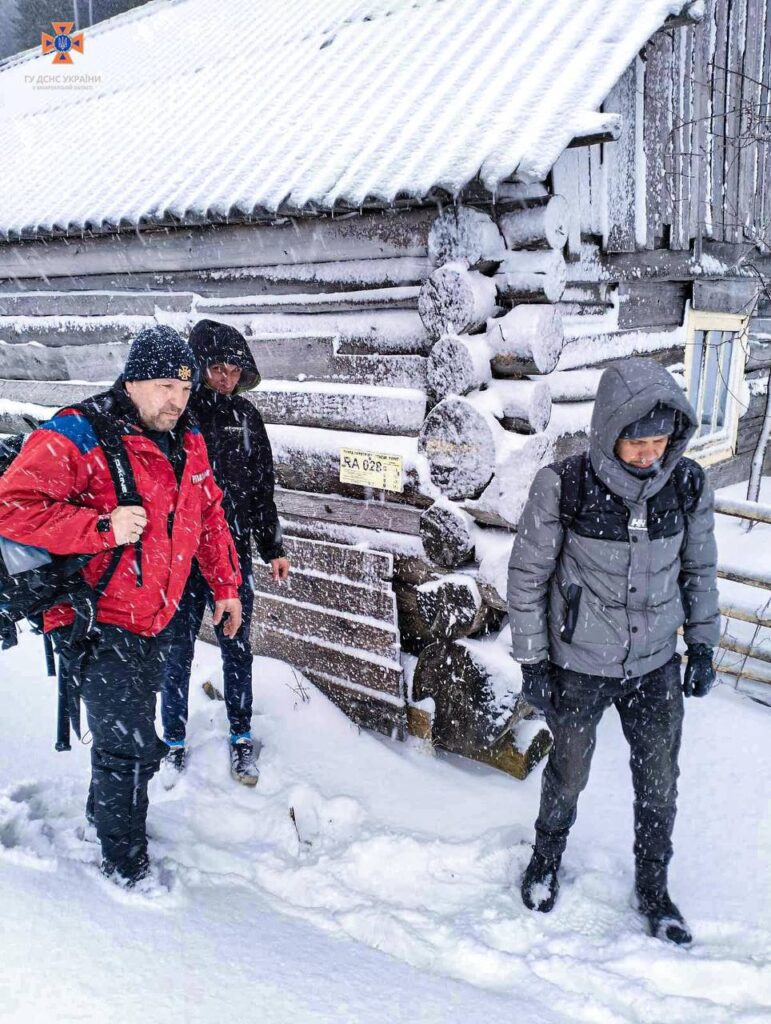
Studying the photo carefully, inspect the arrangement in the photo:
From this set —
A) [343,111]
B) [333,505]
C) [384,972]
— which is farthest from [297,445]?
[384,972]

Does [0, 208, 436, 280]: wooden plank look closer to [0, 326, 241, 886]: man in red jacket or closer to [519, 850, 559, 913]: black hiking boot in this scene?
[0, 326, 241, 886]: man in red jacket

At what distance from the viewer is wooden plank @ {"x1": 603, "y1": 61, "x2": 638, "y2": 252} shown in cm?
418

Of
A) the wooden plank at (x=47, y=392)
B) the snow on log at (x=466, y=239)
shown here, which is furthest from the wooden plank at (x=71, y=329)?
the snow on log at (x=466, y=239)

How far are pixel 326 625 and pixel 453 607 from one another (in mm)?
961

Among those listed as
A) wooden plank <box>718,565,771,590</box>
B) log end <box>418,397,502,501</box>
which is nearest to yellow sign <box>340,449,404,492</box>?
log end <box>418,397,502,501</box>

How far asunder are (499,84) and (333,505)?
250cm

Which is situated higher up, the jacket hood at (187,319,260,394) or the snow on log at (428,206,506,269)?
the snow on log at (428,206,506,269)

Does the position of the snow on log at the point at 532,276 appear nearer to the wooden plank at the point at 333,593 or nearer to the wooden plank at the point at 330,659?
the wooden plank at the point at 333,593

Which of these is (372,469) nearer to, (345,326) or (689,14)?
(345,326)

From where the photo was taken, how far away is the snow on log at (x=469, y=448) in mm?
3475

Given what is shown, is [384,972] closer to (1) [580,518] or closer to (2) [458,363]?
(1) [580,518]

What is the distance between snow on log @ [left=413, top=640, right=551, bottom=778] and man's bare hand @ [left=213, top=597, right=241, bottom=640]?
4.17 feet

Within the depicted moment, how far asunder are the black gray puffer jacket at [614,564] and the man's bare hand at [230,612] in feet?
3.99

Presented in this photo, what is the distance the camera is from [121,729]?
2607 mm
